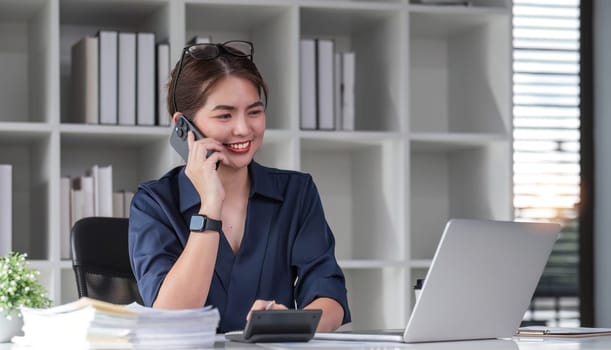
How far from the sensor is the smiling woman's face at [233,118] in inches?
90.8

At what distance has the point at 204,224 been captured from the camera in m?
2.18

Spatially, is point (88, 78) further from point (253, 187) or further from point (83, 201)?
point (253, 187)

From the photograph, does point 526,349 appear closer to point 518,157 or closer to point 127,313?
point 127,313

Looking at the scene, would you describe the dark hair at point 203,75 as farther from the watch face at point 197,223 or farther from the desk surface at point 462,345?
the desk surface at point 462,345

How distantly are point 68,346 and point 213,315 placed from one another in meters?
0.23

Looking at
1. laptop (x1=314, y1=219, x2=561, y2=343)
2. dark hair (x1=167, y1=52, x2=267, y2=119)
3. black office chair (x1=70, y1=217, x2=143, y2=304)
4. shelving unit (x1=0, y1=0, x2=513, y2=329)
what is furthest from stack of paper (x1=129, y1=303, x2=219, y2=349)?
shelving unit (x1=0, y1=0, x2=513, y2=329)

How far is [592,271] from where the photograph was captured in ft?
13.6

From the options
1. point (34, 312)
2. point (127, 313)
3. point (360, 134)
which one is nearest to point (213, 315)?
point (127, 313)

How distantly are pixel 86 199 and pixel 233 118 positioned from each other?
1.12 meters

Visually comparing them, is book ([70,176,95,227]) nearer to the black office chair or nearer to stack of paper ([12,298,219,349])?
the black office chair

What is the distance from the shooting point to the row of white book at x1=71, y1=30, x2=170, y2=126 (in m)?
3.27

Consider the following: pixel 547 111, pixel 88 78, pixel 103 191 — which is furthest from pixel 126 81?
pixel 547 111

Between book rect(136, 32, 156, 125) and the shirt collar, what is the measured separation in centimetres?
91

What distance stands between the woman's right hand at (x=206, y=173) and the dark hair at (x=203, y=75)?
0.08 meters
